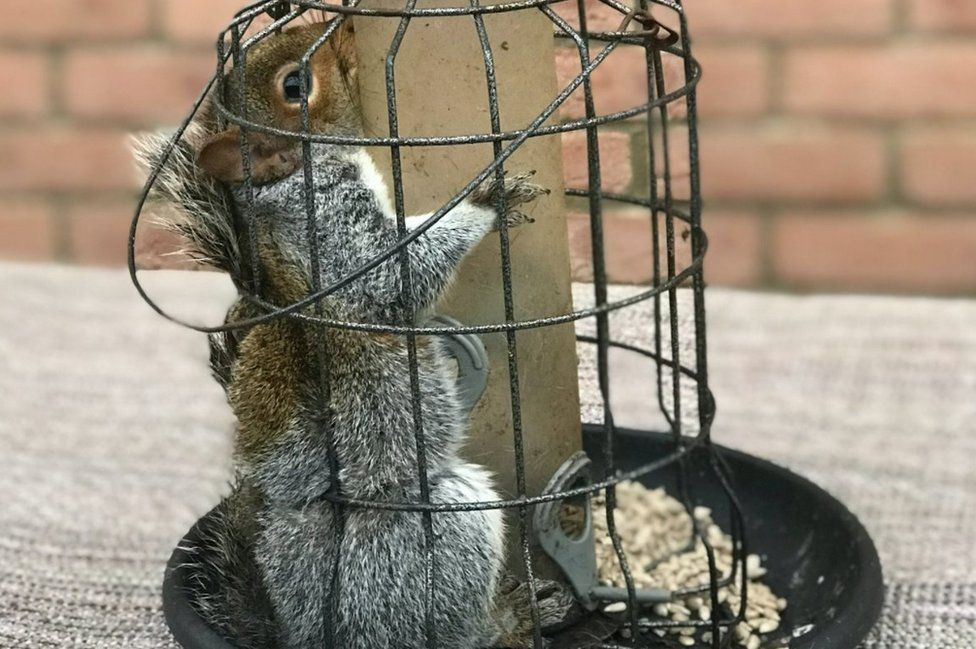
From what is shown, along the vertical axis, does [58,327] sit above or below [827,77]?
below

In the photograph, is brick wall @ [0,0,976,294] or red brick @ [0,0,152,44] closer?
brick wall @ [0,0,976,294]

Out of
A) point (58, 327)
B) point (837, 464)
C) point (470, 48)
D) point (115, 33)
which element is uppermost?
point (115, 33)

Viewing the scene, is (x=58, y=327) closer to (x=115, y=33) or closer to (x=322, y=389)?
(x=115, y=33)

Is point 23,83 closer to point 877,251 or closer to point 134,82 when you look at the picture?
point 134,82

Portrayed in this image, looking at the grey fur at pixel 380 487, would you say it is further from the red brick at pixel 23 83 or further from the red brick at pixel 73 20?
the red brick at pixel 23 83

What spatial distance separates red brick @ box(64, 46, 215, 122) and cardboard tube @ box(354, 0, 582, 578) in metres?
1.39

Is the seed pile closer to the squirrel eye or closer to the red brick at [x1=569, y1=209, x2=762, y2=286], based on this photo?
the red brick at [x1=569, y1=209, x2=762, y2=286]

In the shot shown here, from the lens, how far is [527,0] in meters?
→ 0.88

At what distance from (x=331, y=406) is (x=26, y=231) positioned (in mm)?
1713

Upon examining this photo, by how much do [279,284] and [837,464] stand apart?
774 mm

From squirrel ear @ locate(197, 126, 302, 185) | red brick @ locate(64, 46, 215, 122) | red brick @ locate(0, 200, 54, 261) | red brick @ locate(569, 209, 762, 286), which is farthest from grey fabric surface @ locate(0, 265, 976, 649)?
squirrel ear @ locate(197, 126, 302, 185)

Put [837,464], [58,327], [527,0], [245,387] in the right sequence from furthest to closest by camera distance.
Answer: [58,327] → [837,464] → [245,387] → [527,0]

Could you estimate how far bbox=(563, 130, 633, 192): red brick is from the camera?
1284 mm

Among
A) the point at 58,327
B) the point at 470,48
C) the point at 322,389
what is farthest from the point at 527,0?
the point at 58,327
